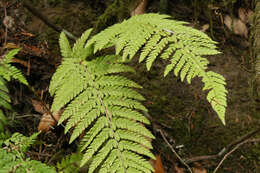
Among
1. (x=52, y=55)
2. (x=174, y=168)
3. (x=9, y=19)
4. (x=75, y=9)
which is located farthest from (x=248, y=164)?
(x=9, y=19)

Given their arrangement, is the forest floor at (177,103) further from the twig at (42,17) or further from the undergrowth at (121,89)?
the undergrowth at (121,89)

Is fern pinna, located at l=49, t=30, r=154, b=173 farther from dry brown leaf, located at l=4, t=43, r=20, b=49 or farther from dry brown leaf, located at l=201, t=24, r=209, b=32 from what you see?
dry brown leaf, located at l=201, t=24, r=209, b=32

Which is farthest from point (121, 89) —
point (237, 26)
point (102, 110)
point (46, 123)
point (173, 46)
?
point (237, 26)

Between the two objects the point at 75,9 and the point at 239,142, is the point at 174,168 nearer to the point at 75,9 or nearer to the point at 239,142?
the point at 239,142

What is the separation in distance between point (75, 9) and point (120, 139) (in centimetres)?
202

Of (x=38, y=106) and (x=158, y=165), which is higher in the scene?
(x=38, y=106)

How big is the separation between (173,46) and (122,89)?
22.4 inches

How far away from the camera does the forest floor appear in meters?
2.69

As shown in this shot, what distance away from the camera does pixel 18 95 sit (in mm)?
2889

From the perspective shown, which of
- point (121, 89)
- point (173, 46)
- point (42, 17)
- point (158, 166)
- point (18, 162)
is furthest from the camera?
point (42, 17)

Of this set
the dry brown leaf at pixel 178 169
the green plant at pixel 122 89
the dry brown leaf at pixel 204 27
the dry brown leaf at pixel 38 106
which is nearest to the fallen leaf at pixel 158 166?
the dry brown leaf at pixel 178 169

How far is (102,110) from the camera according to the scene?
202cm

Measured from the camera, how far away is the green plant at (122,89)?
5.90 ft

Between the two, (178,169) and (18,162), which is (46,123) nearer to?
(18,162)
